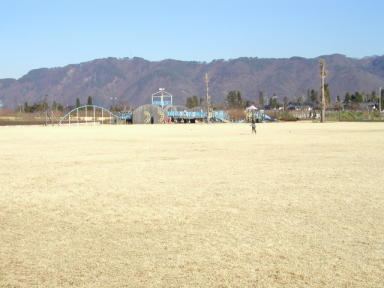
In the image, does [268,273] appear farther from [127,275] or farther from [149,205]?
[149,205]

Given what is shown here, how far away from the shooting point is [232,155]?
69.6ft

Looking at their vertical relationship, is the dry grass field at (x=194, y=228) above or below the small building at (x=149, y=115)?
below

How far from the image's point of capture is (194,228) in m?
8.21

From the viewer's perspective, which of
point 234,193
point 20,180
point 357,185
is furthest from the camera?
point 20,180

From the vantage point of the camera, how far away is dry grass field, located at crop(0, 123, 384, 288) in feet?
19.9

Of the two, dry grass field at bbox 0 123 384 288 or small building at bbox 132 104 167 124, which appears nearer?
dry grass field at bbox 0 123 384 288

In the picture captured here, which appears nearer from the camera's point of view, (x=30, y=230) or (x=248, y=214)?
(x=30, y=230)

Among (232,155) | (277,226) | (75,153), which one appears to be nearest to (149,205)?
(277,226)

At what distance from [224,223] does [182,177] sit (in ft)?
19.4

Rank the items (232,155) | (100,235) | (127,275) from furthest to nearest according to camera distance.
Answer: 1. (232,155)
2. (100,235)
3. (127,275)

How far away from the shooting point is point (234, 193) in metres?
11.5

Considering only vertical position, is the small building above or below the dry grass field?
above

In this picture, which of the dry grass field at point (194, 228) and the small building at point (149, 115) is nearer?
the dry grass field at point (194, 228)

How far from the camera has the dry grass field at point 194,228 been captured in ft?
19.9
